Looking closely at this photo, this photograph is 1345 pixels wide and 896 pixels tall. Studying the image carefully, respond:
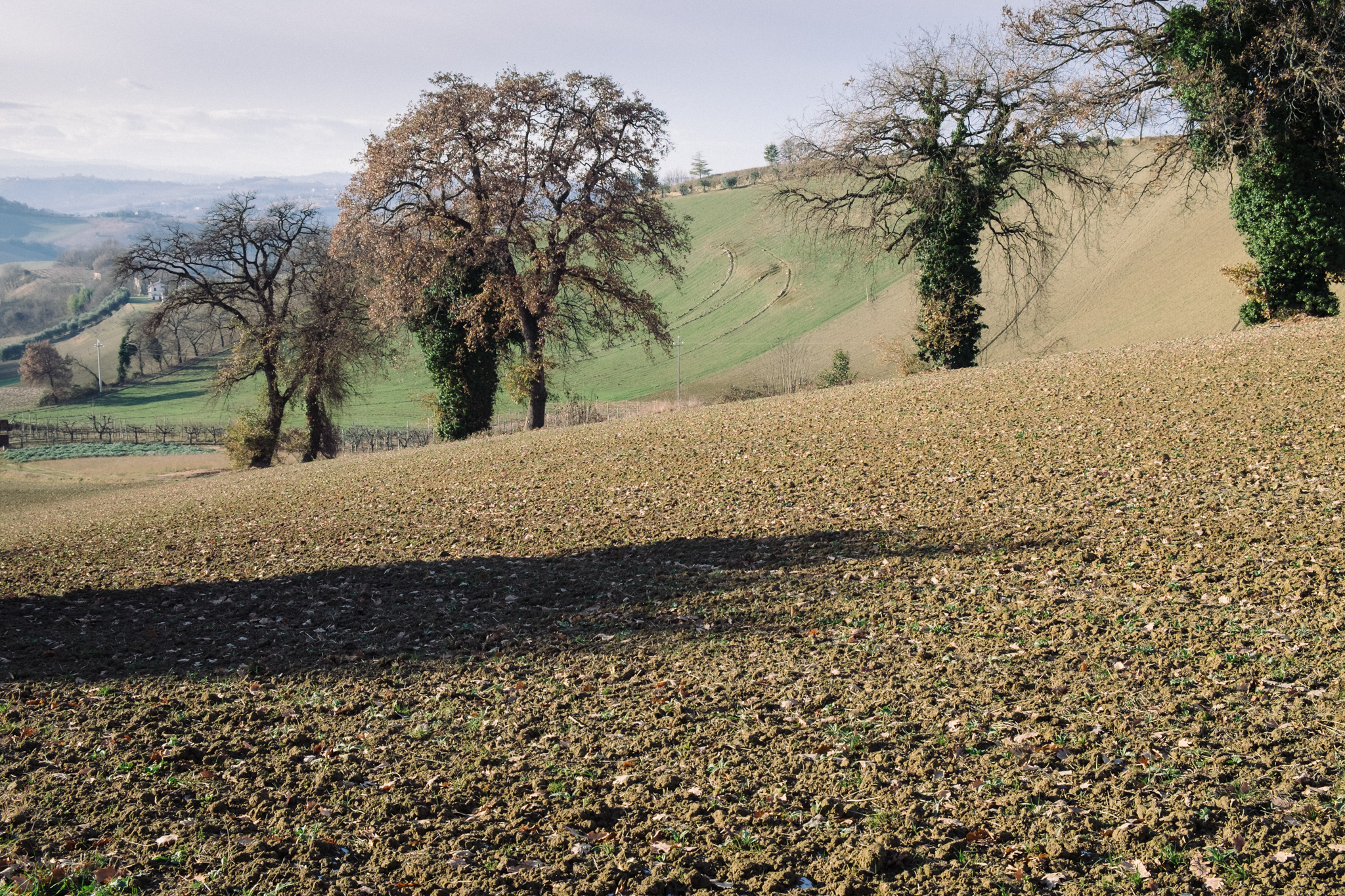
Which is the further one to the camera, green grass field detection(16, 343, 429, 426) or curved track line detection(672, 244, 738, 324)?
curved track line detection(672, 244, 738, 324)

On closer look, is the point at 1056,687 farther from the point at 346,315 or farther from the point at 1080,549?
the point at 346,315

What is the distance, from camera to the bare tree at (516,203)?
1109 inches

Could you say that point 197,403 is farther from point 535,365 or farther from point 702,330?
point 535,365

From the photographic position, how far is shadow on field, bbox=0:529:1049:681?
862 centimetres

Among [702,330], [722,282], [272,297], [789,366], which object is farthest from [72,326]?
[789,366]

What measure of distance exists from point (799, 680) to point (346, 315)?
34671 mm

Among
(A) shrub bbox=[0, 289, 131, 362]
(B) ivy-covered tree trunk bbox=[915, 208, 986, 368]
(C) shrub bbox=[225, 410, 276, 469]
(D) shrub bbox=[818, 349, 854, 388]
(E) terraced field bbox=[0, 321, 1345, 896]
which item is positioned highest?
(A) shrub bbox=[0, 289, 131, 362]

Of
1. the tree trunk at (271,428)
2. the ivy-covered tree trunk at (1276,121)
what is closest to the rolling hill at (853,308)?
the tree trunk at (271,428)

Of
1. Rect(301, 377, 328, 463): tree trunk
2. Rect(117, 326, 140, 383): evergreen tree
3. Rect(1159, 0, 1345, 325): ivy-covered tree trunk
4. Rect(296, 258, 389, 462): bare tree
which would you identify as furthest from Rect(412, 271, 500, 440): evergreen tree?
Rect(117, 326, 140, 383): evergreen tree

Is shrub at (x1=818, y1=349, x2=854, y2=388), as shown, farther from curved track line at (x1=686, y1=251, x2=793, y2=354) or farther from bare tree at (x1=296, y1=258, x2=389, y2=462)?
curved track line at (x1=686, y1=251, x2=793, y2=354)

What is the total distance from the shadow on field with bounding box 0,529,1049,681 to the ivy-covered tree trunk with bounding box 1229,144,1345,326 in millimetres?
17404

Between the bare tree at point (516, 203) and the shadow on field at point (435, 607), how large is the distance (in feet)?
58.1

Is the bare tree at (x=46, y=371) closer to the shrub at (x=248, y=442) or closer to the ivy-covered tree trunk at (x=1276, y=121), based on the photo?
the shrub at (x=248, y=442)

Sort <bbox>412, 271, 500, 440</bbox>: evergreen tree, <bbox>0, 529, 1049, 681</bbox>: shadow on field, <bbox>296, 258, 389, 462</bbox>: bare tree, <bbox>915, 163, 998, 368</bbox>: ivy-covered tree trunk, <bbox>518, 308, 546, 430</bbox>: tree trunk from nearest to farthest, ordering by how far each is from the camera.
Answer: <bbox>0, 529, 1049, 681</bbox>: shadow on field < <bbox>915, 163, 998, 368</bbox>: ivy-covered tree trunk < <bbox>518, 308, 546, 430</bbox>: tree trunk < <bbox>412, 271, 500, 440</bbox>: evergreen tree < <bbox>296, 258, 389, 462</bbox>: bare tree
